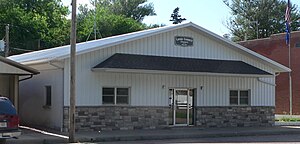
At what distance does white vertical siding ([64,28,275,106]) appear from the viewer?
2247 cm

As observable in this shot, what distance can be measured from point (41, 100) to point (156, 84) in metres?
5.43

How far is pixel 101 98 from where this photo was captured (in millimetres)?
22891

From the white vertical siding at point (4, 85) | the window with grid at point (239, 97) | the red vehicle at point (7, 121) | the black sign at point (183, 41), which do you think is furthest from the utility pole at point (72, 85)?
the window with grid at point (239, 97)

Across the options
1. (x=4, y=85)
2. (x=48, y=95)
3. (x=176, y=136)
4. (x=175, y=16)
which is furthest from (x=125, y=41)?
(x=175, y=16)

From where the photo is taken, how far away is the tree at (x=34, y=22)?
61144 millimetres

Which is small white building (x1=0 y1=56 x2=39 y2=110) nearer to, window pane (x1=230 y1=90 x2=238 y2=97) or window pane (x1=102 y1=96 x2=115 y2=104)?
window pane (x1=102 y1=96 x2=115 y2=104)

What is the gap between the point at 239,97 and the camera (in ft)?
88.9

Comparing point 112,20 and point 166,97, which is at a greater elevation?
point 112,20

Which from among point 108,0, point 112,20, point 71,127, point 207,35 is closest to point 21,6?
point 112,20

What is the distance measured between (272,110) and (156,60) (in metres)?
7.97

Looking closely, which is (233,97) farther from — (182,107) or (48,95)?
(48,95)

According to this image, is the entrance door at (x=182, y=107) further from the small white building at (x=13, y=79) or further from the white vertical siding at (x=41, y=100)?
the small white building at (x=13, y=79)

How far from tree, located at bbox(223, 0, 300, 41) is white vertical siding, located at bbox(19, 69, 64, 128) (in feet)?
150

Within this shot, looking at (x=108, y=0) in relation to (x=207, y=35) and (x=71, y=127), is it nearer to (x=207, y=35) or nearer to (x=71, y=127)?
(x=207, y=35)
